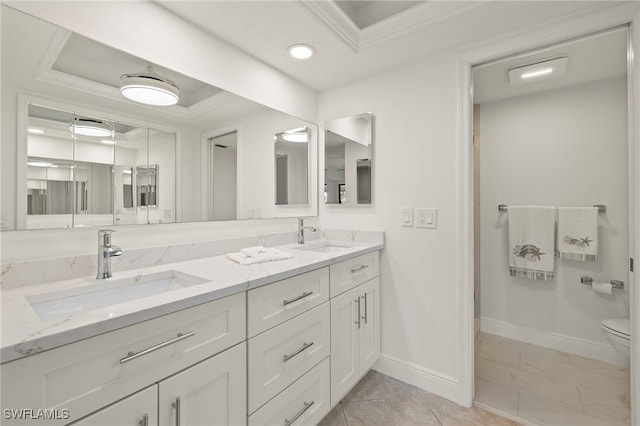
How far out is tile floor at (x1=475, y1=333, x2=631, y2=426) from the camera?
1599 mm

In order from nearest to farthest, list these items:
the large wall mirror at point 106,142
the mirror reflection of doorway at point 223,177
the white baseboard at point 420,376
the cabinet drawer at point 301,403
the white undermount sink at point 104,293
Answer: the white undermount sink at point 104,293 → the large wall mirror at point 106,142 → the cabinet drawer at point 301,403 → the mirror reflection of doorway at point 223,177 → the white baseboard at point 420,376

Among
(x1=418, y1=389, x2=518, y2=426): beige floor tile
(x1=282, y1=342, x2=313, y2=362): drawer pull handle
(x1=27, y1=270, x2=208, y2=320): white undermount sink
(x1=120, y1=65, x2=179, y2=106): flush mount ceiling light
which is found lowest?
(x1=418, y1=389, x2=518, y2=426): beige floor tile

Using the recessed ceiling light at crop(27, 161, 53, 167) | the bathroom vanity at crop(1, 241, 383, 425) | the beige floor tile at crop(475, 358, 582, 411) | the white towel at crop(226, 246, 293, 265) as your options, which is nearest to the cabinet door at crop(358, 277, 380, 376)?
the bathroom vanity at crop(1, 241, 383, 425)

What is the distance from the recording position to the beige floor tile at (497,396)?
1662 mm

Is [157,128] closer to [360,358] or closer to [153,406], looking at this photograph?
[153,406]

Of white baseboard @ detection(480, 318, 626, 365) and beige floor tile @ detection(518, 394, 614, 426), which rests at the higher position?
white baseboard @ detection(480, 318, 626, 365)

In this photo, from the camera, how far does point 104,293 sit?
106 centimetres

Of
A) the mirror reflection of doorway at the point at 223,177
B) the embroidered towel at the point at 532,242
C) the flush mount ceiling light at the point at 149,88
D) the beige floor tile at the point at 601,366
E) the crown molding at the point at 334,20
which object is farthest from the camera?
the embroidered towel at the point at 532,242

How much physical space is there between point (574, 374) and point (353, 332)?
5.50ft

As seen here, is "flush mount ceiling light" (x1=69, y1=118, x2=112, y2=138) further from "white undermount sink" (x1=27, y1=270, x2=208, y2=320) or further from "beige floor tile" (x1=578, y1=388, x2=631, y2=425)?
"beige floor tile" (x1=578, y1=388, x2=631, y2=425)

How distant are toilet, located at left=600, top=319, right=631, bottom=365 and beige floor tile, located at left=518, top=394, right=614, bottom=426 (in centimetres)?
50

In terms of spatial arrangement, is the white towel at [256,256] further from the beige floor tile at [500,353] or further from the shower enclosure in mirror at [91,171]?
the beige floor tile at [500,353]

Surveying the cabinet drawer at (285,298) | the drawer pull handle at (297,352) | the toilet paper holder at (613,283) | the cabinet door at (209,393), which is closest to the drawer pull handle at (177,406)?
the cabinet door at (209,393)

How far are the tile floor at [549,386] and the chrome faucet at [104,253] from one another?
2095 mm
